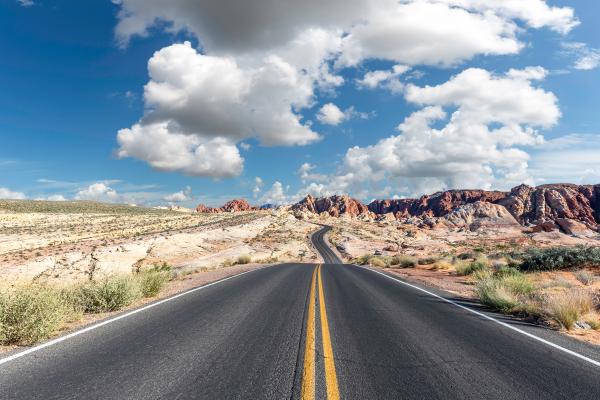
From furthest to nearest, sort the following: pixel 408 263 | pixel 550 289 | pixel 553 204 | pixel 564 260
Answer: pixel 553 204 → pixel 408 263 → pixel 564 260 → pixel 550 289

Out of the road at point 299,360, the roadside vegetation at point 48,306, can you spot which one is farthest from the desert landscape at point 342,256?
the road at point 299,360

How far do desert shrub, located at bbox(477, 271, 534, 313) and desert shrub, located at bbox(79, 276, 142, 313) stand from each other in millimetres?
11385

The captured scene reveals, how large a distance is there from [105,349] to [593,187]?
202 metres

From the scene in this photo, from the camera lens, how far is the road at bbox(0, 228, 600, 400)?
478cm

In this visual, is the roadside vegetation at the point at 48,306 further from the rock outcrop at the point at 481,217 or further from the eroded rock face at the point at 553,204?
the eroded rock face at the point at 553,204

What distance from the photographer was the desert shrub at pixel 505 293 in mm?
11516

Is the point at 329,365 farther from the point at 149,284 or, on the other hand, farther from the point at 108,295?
the point at 149,284

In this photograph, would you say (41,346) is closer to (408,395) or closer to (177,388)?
(177,388)

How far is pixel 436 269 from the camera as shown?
2866 centimetres

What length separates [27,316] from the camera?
24.0 ft

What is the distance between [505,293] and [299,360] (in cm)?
929

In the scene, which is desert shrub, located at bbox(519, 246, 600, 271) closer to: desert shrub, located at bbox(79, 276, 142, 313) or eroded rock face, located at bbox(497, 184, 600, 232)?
desert shrub, located at bbox(79, 276, 142, 313)

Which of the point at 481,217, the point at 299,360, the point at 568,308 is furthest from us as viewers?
the point at 481,217

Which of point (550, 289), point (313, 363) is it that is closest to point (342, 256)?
point (550, 289)
